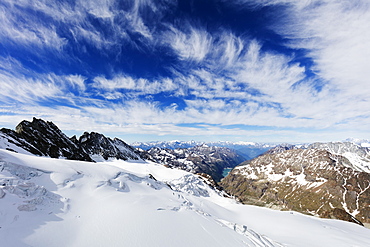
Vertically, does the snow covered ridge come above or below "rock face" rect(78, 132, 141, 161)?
above

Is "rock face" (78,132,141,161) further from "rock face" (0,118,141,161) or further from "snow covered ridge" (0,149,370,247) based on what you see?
"snow covered ridge" (0,149,370,247)

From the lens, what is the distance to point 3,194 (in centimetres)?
1041

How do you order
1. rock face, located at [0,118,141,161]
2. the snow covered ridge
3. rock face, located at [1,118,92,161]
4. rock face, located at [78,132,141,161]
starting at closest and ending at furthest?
1. the snow covered ridge
2. rock face, located at [0,118,141,161]
3. rock face, located at [1,118,92,161]
4. rock face, located at [78,132,141,161]

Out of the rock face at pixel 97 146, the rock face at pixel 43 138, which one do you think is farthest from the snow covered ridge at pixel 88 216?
the rock face at pixel 97 146

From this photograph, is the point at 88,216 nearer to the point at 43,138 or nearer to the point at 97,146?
the point at 43,138

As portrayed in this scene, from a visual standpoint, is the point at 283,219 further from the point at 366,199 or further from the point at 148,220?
the point at 366,199

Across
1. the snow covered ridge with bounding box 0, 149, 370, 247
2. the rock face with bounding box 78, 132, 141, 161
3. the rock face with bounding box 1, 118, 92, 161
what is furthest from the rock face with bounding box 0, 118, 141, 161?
the snow covered ridge with bounding box 0, 149, 370, 247

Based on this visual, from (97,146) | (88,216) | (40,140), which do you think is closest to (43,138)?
(40,140)

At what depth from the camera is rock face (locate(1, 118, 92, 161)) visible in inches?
2149

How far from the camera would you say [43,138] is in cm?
6469

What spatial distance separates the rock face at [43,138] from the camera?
179 feet

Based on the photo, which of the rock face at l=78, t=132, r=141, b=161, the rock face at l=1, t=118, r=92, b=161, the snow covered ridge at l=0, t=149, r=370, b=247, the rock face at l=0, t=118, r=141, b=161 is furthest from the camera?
the rock face at l=78, t=132, r=141, b=161

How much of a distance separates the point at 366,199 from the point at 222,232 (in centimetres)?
24832

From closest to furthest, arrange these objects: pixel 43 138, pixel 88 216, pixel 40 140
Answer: pixel 88 216 < pixel 40 140 < pixel 43 138
